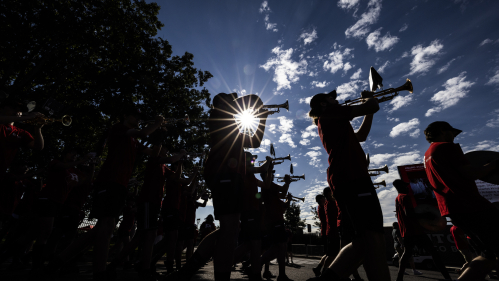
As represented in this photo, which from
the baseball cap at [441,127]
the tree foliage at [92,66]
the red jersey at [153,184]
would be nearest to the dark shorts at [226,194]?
the red jersey at [153,184]

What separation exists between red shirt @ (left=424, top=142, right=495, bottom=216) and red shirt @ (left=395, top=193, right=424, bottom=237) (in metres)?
2.38

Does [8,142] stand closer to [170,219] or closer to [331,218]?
[170,219]

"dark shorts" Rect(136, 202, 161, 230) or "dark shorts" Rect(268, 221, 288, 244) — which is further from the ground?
"dark shorts" Rect(136, 202, 161, 230)

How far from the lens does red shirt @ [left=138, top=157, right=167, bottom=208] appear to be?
4.25m

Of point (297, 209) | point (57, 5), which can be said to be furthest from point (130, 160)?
point (297, 209)

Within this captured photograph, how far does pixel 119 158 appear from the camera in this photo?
307 cm

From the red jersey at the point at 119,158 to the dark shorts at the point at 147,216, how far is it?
3.86 ft

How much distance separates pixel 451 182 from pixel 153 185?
173 inches

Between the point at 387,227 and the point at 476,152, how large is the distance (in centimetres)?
1371

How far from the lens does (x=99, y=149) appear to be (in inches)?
470

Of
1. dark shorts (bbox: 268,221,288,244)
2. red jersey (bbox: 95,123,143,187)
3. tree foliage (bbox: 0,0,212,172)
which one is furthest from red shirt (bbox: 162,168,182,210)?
tree foliage (bbox: 0,0,212,172)

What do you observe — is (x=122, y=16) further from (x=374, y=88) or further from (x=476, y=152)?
(x=476, y=152)

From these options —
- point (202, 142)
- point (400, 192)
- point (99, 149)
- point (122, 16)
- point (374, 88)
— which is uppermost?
point (122, 16)

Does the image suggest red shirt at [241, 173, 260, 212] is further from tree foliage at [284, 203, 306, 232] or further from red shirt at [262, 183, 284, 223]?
tree foliage at [284, 203, 306, 232]
